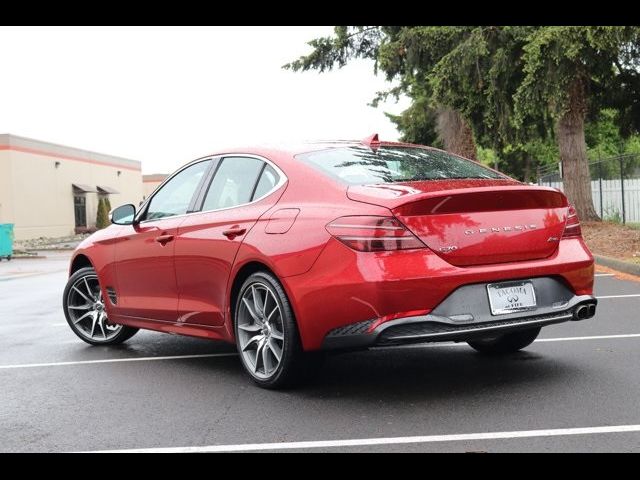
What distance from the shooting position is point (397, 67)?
2547cm

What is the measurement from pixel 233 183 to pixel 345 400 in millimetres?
1923

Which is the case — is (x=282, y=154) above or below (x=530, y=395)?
above

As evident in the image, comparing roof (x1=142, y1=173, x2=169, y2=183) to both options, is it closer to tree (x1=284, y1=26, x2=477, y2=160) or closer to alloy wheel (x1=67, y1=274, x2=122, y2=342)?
tree (x1=284, y1=26, x2=477, y2=160)

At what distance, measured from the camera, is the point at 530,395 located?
5.17m

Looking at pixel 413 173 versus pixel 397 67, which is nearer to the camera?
pixel 413 173

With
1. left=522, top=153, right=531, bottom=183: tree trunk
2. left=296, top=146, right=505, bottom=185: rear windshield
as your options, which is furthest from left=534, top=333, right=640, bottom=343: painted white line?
left=522, top=153, right=531, bottom=183: tree trunk

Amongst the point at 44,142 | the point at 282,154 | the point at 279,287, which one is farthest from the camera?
the point at 44,142

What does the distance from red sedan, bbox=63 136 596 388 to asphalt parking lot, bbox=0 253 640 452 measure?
1.19 feet

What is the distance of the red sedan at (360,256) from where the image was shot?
491 cm

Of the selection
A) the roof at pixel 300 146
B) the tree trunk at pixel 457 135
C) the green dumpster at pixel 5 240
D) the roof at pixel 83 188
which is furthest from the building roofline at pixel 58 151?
the roof at pixel 300 146
